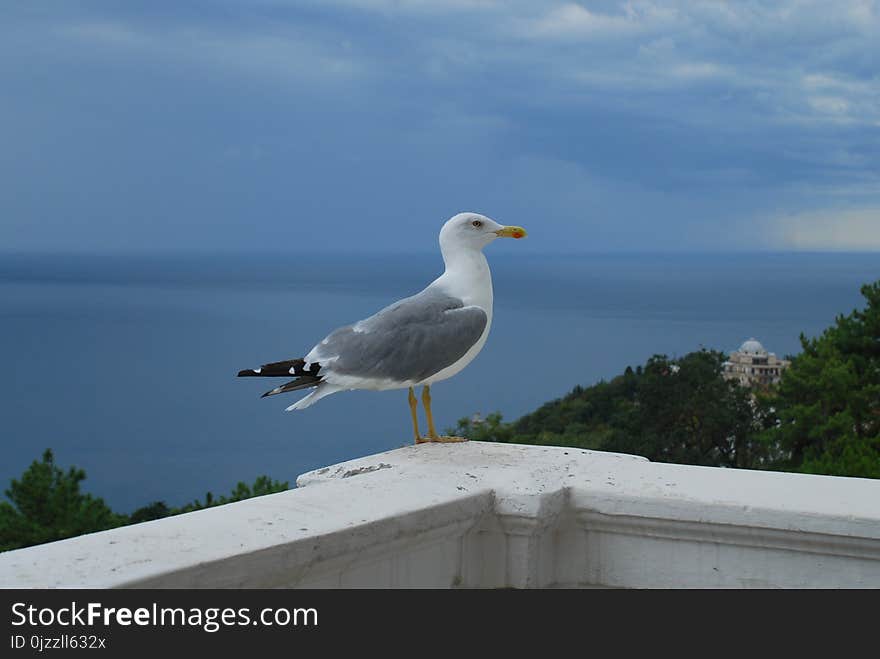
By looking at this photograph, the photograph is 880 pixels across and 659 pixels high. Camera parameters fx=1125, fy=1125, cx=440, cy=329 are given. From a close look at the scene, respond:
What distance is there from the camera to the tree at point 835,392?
13.8 m

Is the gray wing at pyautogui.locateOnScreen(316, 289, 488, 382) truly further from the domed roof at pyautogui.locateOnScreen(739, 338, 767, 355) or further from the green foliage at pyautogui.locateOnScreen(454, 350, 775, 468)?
the domed roof at pyautogui.locateOnScreen(739, 338, 767, 355)

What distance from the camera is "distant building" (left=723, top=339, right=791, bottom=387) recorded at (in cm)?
1930

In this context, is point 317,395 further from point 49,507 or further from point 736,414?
point 736,414

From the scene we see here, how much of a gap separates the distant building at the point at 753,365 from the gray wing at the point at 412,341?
1596 cm

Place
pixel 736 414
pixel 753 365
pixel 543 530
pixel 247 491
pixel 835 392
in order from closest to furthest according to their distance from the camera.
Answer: pixel 543 530, pixel 247 491, pixel 835 392, pixel 736 414, pixel 753 365

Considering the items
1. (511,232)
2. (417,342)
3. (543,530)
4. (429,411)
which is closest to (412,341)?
(417,342)

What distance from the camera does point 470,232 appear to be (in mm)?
3543

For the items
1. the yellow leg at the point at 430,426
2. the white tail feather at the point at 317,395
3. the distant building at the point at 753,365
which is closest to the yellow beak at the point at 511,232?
the yellow leg at the point at 430,426

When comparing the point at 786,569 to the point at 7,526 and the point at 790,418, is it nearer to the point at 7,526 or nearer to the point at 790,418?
the point at 7,526

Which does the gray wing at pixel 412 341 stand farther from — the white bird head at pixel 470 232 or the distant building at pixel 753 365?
the distant building at pixel 753 365

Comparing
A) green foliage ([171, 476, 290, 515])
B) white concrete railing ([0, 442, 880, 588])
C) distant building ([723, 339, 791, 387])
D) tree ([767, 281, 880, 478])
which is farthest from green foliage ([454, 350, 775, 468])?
white concrete railing ([0, 442, 880, 588])

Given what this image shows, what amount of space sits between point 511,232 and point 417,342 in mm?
496
